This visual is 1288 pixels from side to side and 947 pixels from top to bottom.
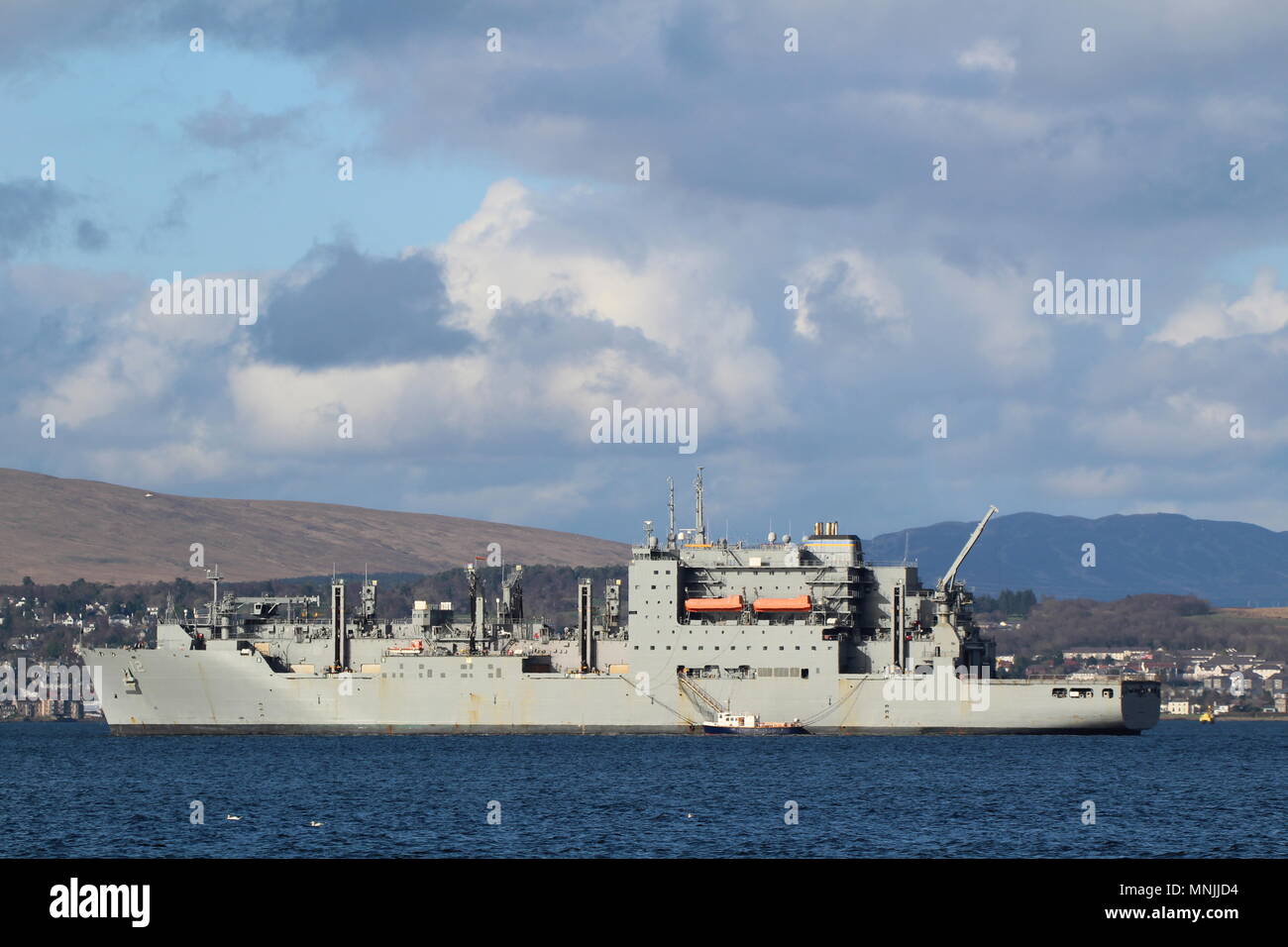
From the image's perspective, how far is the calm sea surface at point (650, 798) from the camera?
38906mm

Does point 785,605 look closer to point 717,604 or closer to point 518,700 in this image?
point 717,604

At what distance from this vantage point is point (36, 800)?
171 feet

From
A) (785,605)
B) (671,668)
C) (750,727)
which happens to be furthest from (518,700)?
(785,605)

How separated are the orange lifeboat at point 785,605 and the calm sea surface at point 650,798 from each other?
5656 mm

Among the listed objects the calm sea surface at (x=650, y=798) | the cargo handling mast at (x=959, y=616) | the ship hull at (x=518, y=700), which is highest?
the cargo handling mast at (x=959, y=616)

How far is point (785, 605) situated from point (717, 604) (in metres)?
2.91

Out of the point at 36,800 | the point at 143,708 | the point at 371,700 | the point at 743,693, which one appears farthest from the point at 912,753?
the point at 143,708

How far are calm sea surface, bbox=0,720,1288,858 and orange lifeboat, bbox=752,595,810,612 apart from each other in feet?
18.6

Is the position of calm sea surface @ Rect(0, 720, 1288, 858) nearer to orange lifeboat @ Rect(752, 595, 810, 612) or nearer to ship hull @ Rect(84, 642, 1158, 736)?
ship hull @ Rect(84, 642, 1158, 736)

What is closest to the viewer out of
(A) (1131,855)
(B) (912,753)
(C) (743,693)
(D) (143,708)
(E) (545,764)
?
(A) (1131,855)

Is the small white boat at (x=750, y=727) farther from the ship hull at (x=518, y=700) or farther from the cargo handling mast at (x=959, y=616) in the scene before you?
the cargo handling mast at (x=959, y=616)

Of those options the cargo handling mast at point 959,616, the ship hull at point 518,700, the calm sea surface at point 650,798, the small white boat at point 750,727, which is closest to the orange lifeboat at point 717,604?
the ship hull at point 518,700
